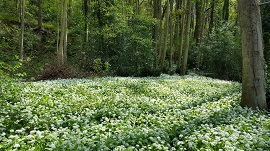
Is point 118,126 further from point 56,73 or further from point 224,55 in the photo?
point 224,55

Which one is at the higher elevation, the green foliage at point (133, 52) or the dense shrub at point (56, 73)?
the green foliage at point (133, 52)

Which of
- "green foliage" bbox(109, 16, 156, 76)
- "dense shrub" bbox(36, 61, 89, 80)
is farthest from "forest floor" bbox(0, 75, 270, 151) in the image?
"green foliage" bbox(109, 16, 156, 76)

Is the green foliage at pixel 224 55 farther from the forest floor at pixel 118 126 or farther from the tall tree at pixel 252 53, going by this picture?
the tall tree at pixel 252 53

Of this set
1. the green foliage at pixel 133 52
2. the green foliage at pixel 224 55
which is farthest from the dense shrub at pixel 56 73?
the green foliage at pixel 224 55

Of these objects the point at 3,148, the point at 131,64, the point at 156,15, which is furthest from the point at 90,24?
the point at 3,148

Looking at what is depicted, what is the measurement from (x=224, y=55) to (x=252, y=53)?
14178 mm

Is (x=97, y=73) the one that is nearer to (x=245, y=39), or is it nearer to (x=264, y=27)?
(x=245, y=39)

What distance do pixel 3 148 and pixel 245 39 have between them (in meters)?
7.06

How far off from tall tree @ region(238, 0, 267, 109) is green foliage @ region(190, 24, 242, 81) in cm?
1381

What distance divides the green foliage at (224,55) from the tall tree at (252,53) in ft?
45.3

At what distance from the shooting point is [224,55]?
20.6 metres

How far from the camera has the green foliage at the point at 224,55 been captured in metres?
20.3

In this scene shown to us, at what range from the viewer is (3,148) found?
10.6 ft

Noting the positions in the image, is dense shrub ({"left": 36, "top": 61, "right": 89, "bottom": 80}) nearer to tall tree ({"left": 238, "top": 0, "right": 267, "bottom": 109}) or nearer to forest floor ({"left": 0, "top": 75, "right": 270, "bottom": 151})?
forest floor ({"left": 0, "top": 75, "right": 270, "bottom": 151})
